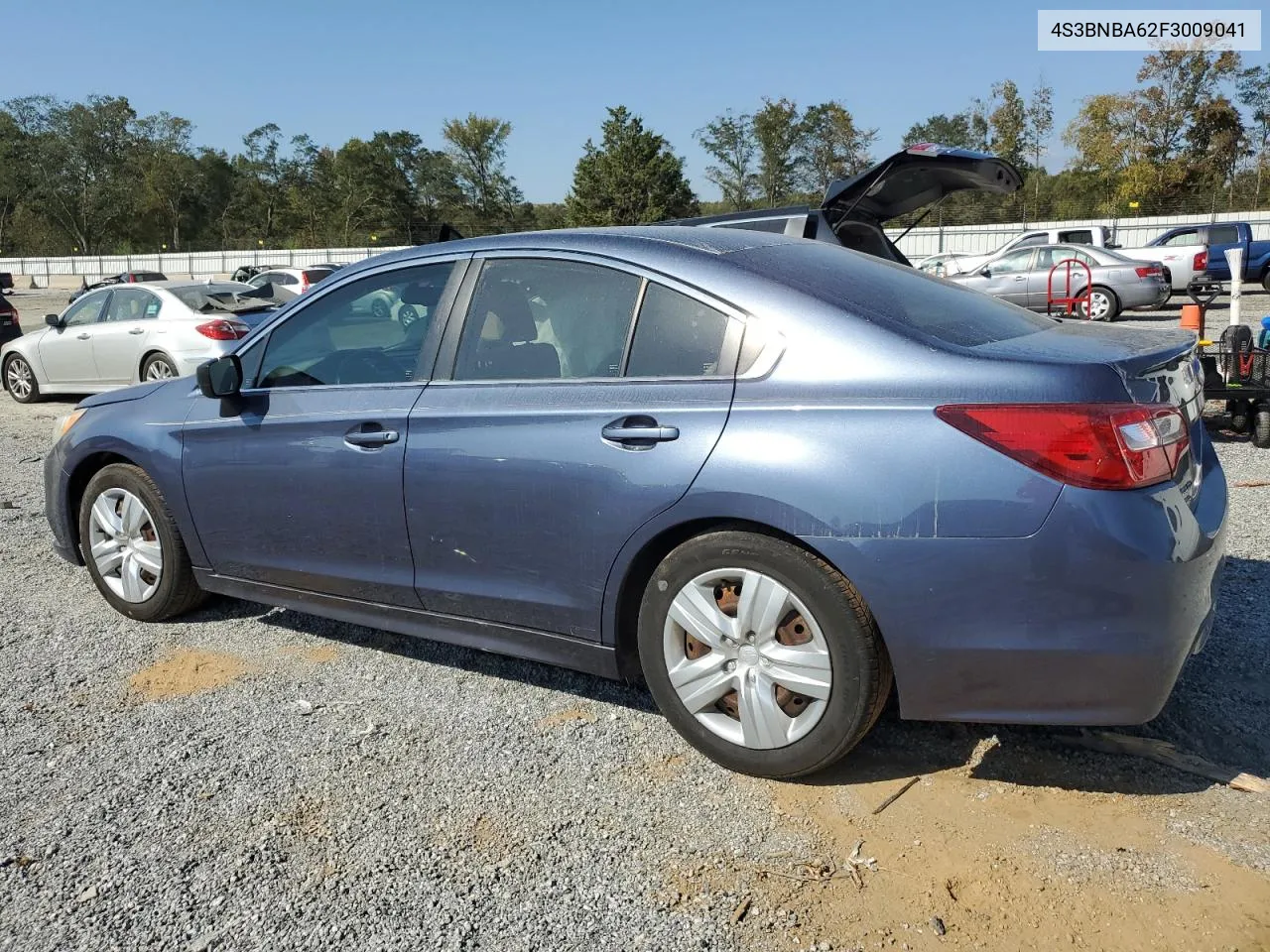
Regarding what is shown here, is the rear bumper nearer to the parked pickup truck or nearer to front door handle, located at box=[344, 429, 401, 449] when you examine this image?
front door handle, located at box=[344, 429, 401, 449]

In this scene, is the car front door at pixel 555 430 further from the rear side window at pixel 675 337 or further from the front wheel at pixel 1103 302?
the front wheel at pixel 1103 302

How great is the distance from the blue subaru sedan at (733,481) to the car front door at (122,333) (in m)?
8.58

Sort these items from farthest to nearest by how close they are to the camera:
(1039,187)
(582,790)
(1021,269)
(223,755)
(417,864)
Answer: (1039,187) → (1021,269) → (223,755) → (582,790) → (417,864)

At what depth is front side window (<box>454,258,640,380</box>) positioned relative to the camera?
3.17 meters

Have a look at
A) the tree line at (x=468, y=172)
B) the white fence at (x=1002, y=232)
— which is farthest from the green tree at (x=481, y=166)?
the white fence at (x=1002, y=232)


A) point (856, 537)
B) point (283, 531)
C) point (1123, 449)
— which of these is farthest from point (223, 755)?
point (1123, 449)

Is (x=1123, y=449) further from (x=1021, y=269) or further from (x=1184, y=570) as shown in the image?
(x=1021, y=269)

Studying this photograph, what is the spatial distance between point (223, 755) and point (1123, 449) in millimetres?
2789

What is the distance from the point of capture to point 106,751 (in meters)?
3.27

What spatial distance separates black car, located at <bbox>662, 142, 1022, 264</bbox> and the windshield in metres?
6.88

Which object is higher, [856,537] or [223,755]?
[856,537]

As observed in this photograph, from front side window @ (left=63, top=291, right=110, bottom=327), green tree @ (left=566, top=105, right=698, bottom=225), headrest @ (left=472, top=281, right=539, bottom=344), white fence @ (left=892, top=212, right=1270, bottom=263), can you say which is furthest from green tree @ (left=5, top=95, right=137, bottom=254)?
headrest @ (left=472, top=281, right=539, bottom=344)

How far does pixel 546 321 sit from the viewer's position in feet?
11.0

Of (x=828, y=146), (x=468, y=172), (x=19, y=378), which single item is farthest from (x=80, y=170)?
(x=19, y=378)
